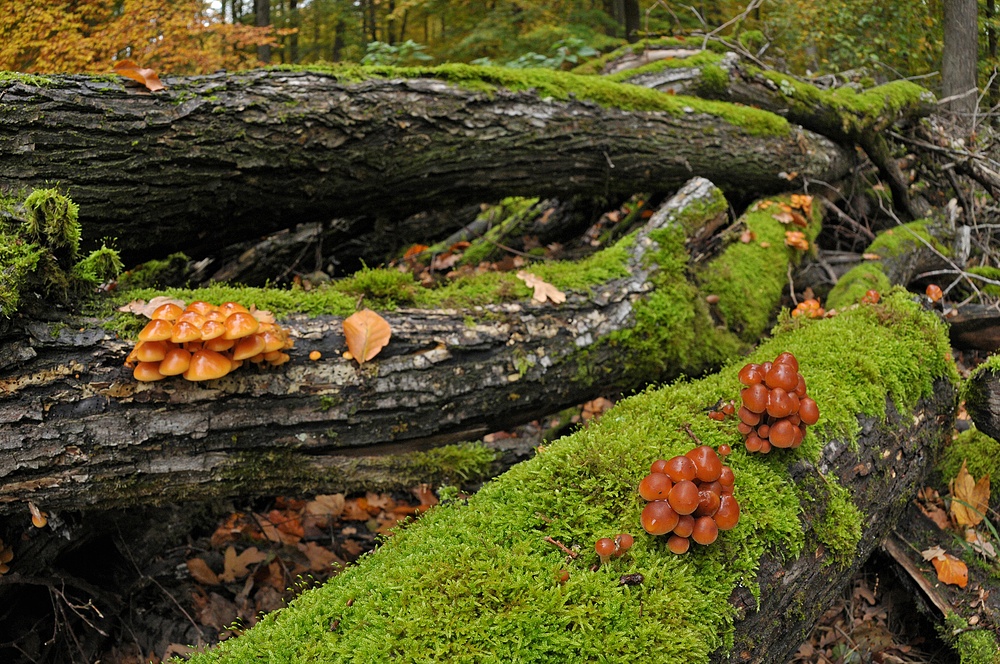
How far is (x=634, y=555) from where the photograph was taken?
2105 mm

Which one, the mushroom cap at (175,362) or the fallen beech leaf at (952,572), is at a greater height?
the mushroom cap at (175,362)

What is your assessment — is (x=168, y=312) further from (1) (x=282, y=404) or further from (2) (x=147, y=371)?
(1) (x=282, y=404)

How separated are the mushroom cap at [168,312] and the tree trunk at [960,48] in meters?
9.78

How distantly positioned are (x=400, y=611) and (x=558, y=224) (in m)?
5.34

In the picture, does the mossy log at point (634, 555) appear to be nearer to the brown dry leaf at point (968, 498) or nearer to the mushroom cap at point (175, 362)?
the brown dry leaf at point (968, 498)

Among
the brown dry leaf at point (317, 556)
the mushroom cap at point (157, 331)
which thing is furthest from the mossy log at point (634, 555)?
the brown dry leaf at point (317, 556)

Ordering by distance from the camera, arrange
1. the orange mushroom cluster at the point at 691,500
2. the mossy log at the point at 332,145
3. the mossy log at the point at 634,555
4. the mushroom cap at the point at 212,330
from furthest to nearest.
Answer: the mossy log at the point at 332,145
the mushroom cap at the point at 212,330
the orange mushroom cluster at the point at 691,500
the mossy log at the point at 634,555

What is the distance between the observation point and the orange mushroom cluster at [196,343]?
106 inches

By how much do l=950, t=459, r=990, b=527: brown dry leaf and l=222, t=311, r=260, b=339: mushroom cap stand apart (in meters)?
4.21

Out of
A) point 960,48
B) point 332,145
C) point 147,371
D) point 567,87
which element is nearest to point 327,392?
point 147,371

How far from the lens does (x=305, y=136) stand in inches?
160

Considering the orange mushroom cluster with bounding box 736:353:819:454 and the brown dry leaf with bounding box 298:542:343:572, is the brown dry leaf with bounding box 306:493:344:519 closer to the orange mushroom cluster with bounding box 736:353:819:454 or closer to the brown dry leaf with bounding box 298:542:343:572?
the brown dry leaf with bounding box 298:542:343:572

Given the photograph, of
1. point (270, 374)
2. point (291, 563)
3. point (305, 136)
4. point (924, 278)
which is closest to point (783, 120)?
point (924, 278)

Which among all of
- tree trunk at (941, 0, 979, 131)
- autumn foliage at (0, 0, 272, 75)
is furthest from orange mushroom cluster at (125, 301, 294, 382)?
tree trunk at (941, 0, 979, 131)
